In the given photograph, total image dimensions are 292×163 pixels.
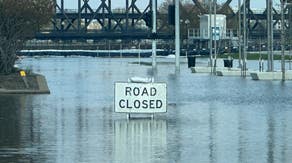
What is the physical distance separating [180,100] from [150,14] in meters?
33.8

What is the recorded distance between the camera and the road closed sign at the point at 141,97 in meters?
24.6

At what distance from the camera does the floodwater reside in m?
17.3

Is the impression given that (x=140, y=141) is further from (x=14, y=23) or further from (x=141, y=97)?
(x=14, y=23)

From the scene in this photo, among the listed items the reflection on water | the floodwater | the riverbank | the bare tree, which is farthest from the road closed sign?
the bare tree

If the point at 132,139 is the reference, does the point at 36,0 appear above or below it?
above

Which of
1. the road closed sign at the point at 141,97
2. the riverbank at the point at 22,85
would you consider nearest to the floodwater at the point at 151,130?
the road closed sign at the point at 141,97

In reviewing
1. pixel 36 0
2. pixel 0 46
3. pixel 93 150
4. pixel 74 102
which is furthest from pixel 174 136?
pixel 36 0

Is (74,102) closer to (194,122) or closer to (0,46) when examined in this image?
(194,122)

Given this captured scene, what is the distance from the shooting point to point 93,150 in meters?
18.1

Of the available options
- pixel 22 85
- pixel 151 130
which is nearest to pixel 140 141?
pixel 151 130

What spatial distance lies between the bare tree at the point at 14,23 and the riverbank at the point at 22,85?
2467mm

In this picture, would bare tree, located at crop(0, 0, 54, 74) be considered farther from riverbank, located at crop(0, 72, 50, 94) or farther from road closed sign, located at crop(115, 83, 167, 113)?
road closed sign, located at crop(115, 83, 167, 113)

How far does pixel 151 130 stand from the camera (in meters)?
22.0

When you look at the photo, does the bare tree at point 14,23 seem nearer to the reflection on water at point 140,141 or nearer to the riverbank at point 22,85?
the riverbank at point 22,85
